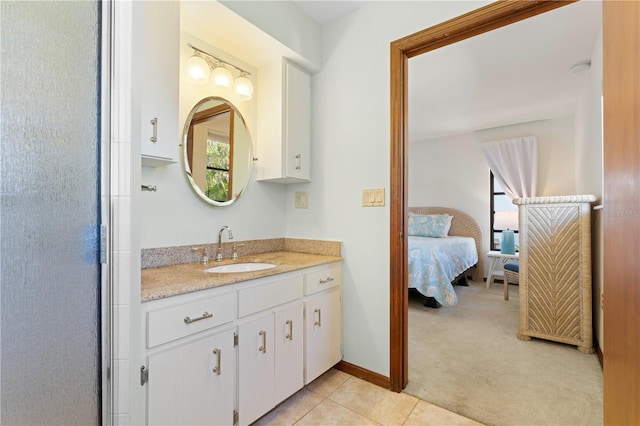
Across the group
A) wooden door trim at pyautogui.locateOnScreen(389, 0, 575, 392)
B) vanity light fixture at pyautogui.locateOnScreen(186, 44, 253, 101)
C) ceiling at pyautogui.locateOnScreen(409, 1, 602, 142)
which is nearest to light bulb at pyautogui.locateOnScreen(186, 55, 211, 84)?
vanity light fixture at pyautogui.locateOnScreen(186, 44, 253, 101)

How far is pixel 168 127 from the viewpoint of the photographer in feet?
4.83

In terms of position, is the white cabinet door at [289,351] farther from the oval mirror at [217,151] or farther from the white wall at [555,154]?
the white wall at [555,154]

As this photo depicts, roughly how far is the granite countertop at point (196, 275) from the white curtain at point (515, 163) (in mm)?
3956

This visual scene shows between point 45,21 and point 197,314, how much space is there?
1.02 metres

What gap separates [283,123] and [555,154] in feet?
14.6

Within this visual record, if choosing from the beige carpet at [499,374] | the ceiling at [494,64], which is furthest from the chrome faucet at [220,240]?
the beige carpet at [499,374]

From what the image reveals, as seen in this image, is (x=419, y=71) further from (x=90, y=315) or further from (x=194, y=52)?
(x=90, y=315)

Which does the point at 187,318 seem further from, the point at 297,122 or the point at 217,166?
the point at 297,122

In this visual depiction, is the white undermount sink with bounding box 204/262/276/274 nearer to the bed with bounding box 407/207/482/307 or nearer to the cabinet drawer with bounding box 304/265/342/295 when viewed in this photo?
the cabinet drawer with bounding box 304/265/342/295

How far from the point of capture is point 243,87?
2.04 metres

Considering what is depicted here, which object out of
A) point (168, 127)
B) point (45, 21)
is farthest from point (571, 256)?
point (45, 21)

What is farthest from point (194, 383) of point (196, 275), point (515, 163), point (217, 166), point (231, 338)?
point (515, 163)

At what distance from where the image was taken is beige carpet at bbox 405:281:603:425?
1690 mm

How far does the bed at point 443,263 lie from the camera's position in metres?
3.28
